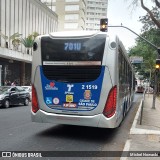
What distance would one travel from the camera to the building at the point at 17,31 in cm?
4288

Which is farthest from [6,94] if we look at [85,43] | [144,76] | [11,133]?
[144,76]

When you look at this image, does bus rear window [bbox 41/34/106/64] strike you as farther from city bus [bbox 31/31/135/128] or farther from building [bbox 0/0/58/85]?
building [bbox 0/0/58/85]

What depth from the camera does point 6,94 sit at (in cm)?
2200

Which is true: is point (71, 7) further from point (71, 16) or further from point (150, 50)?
point (150, 50)

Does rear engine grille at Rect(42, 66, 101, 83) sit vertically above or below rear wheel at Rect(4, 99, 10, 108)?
above

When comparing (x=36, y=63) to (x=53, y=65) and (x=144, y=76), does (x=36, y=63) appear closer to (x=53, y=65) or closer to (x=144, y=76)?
(x=53, y=65)

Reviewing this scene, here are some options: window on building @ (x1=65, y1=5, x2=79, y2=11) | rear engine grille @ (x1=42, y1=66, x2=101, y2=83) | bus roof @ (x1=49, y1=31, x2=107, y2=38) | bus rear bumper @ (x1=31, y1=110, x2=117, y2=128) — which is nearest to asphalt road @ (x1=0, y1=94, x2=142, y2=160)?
bus rear bumper @ (x1=31, y1=110, x2=117, y2=128)

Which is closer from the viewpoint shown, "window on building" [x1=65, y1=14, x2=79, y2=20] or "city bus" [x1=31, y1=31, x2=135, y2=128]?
"city bus" [x1=31, y1=31, x2=135, y2=128]

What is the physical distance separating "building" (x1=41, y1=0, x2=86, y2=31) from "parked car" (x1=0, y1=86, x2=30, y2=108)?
3229 inches

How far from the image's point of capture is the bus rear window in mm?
9891

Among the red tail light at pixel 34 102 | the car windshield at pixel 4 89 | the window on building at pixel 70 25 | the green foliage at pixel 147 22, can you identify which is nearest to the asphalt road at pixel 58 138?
the red tail light at pixel 34 102

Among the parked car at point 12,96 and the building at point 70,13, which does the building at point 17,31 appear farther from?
the building at point 70,13

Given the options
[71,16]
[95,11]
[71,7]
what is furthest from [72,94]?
[95,11]

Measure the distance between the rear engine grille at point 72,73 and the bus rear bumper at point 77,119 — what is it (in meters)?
1.09
